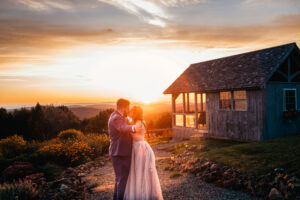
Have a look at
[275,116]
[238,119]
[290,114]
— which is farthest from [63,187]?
[290,114]

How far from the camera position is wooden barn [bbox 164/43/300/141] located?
13.6 m

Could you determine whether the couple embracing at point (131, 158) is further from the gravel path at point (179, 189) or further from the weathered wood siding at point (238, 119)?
the weathered wood siding at point (238, 119)

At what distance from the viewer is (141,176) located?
5.40 metres

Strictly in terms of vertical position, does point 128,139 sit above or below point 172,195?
above

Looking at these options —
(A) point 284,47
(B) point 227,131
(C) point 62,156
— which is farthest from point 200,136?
(C) point 62,156

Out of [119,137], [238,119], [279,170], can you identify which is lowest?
[279,170]

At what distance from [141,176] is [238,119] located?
422 inches

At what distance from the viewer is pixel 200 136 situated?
16.7m

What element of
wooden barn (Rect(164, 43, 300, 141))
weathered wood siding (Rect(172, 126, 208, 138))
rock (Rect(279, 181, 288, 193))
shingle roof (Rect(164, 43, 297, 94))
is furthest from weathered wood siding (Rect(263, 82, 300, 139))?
rock (Rect(279, 181, 288, 193))

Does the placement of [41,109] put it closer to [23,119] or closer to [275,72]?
[23,119]

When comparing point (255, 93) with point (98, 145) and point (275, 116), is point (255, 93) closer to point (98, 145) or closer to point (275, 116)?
point (275, 116)

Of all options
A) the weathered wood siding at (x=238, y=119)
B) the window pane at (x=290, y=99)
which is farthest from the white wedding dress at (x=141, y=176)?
the window pane at (x=290, y=99)

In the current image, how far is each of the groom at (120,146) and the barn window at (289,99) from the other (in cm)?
1230

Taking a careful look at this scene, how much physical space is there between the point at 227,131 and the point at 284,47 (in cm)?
607
